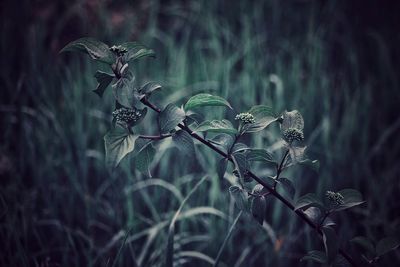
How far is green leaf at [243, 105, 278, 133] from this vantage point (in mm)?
648

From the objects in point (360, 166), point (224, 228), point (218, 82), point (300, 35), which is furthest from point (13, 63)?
point (360, 166)

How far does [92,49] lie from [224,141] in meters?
0.29

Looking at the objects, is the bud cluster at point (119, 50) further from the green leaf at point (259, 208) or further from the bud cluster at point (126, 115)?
the green leaf at point (259, 208)

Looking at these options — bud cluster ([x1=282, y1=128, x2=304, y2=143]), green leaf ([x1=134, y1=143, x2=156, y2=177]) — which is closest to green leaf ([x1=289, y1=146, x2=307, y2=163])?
bud cluster ([x1=282, y1=128, x2=304, y2=143])

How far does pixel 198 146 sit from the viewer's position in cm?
132

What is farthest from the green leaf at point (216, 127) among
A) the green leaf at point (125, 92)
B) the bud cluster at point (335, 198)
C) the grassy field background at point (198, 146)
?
the grassy field background at point (198, 146)

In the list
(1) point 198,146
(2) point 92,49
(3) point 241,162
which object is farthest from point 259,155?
(1) point 198,146

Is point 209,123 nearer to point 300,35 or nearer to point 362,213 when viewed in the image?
point 362,213

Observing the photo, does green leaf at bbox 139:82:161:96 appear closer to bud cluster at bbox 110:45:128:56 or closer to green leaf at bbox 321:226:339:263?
bud cluster at bbox 110:45:128:56

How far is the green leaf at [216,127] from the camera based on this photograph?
1.98ft

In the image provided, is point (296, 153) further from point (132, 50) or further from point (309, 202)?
point (132, 50)

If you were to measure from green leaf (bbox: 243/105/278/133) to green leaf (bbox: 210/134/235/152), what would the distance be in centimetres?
4

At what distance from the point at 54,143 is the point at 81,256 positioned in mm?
483

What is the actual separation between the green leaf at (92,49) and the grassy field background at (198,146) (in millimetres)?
392
